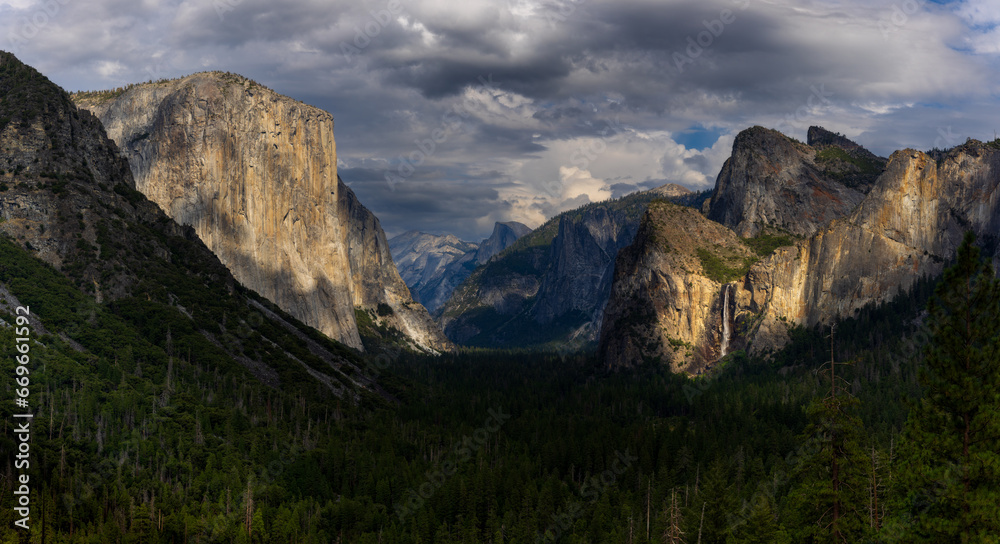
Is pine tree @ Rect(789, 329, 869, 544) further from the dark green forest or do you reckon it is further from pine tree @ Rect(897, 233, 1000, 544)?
pine tree @ Rect(897, 233, 1000, 544)

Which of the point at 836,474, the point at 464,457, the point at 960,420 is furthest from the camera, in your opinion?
the point at 464,457

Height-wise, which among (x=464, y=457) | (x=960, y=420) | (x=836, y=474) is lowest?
(x=464, y=457)

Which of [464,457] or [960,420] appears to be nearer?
[960,420]

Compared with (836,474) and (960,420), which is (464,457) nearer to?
(836,474)

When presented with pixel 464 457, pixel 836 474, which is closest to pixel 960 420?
pixel 836 474

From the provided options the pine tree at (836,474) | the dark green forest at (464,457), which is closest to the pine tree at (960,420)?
the dark green forest at (464,457)

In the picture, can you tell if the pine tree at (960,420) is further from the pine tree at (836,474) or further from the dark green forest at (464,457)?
the pine tree at (836,474)

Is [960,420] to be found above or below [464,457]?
above

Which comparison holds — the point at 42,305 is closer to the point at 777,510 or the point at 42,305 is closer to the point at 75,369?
the point at 75,369
